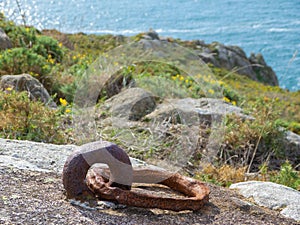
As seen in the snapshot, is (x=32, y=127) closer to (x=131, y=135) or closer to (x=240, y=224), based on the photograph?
(x=131, y=135)

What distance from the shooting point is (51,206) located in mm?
2389

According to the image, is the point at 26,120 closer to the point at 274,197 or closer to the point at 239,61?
the point at 274,197

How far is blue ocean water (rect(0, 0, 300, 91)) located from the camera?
44.4m

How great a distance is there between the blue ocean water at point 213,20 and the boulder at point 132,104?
31608 mm

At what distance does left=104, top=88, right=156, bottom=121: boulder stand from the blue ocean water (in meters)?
31.6

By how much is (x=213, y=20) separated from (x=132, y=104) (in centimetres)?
5517

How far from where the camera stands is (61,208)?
2.39 metres

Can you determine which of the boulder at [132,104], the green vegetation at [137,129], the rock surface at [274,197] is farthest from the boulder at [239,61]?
the rock surface at [274,197]

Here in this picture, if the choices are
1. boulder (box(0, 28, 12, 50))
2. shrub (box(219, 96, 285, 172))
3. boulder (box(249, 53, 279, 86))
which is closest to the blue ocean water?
boulder (box(249, 53, 279, 86))

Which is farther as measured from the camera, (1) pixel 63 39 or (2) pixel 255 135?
(1) pixel 63 39

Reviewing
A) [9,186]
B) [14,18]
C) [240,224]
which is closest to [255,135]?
[240,224]

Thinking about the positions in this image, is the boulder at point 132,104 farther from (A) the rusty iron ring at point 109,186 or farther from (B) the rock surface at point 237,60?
(B) the rock surface at point 237,60

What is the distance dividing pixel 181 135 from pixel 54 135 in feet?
4.44

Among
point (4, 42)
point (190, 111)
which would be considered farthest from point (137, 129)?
point (4, 42)
